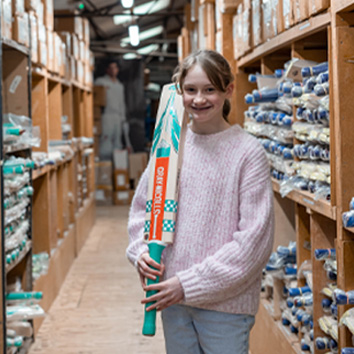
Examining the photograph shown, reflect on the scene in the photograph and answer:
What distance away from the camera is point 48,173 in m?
4.93

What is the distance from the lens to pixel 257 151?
1.94m

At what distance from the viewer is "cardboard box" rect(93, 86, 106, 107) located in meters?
11.9

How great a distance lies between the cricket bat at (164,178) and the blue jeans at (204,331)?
9 centimetres

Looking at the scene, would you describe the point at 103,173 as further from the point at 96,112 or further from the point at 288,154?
the point at 288,154

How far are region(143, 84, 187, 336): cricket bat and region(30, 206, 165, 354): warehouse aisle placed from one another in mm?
2126

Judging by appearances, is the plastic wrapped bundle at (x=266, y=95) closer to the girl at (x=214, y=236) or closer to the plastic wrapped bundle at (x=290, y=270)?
the plastic wrapped bundle at (x=290, y=270)

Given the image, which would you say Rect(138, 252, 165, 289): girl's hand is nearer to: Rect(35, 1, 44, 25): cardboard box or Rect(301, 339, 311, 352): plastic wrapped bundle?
Rect(301, 339, 311, 352): plastic wrapped bundle

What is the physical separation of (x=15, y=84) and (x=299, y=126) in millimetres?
1912

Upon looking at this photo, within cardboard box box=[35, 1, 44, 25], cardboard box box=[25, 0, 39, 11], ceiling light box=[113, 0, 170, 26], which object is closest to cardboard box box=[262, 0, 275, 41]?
cardboard box box=[25, 0, 39, 11]

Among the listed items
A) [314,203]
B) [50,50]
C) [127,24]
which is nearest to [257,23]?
[314,203]

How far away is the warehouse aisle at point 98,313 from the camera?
4012 millimetres

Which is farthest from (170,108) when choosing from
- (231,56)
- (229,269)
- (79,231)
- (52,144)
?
(79,231)

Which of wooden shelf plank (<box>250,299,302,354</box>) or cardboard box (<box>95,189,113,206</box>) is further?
cardboard box (<box>95,189,113,206</box>)

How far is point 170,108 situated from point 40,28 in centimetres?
308
